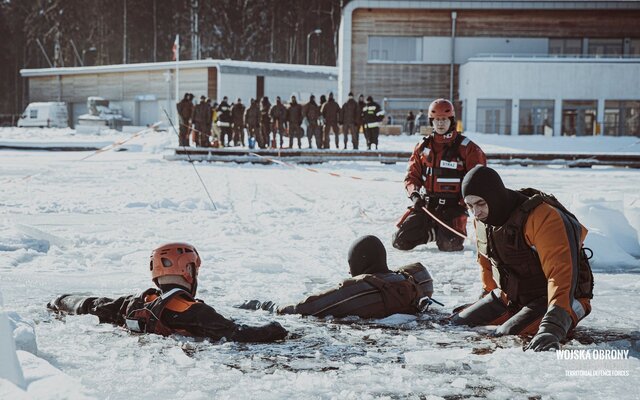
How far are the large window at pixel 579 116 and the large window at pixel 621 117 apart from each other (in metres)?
0.63

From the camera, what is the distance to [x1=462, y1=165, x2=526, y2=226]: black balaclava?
14.0ft

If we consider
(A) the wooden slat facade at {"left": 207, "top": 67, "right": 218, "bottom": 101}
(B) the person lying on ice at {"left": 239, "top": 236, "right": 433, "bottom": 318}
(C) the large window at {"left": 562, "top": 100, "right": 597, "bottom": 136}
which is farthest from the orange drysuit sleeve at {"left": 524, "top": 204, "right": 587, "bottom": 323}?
(A) the wooden slat facade at {"left": 207, "top": 67, "right": 218, "bottom": 101}

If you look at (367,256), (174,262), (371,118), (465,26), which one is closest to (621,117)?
(465,26)

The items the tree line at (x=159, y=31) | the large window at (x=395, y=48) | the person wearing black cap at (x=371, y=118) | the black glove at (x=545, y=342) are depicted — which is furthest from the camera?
the tree line at (x=159, y=31)

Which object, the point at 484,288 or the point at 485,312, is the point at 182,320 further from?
the point at 484,288

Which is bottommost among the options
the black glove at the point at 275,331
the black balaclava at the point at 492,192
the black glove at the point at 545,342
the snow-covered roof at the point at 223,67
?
the black glove at the point at 275,331

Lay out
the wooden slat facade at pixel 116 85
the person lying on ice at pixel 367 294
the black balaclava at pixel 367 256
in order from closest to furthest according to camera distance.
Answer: the person lying on ice at pixel 367 294
the black balaclava at pixel 367 256
the wooden slat facade at pixel 116 85

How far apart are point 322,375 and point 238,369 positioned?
0.42 metres

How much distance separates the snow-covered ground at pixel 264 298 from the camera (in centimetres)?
366

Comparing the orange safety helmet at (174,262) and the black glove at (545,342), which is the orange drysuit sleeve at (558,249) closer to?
the black glove at (545,342)

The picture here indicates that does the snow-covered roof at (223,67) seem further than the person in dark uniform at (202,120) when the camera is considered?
Yes

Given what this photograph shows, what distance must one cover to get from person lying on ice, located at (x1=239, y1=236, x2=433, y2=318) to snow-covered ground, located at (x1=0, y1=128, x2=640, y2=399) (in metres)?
0.09

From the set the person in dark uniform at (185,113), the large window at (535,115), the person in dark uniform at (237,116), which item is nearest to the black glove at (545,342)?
the person in dark uniform at (185,113)

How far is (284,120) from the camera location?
24.8 meters
